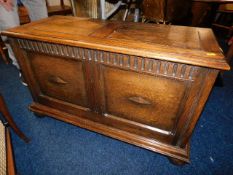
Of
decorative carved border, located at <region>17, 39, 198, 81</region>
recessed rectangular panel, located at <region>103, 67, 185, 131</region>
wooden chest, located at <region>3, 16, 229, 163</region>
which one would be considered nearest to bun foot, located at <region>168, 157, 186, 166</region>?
wooden chest, located at <region>3, 16, 229, 163</region>

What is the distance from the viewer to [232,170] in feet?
3.02

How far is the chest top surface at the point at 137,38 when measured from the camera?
23.6 inches

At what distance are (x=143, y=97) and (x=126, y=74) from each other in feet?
0.49

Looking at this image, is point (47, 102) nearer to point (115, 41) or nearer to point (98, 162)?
point (98, 162)

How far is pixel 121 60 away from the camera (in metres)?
0.72

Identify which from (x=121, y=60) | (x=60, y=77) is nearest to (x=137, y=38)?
(x=121, y=60)

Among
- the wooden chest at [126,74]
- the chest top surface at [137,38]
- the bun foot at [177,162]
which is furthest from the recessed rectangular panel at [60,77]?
the bun foot at [177,162]

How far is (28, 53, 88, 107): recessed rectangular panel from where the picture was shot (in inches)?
34.6

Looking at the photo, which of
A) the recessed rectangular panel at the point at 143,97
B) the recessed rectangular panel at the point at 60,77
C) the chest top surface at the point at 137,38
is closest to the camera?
the chest top surface at the point at 137,38

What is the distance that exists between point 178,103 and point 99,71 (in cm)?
42

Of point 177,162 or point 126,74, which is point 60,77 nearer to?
point 126,74

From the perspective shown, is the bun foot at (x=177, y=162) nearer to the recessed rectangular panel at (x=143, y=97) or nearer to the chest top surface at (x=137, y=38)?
the recessed rectangular panel at (x=143, y=97)

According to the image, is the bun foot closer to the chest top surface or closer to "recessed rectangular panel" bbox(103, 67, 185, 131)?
"recessed rectangular panel" bbox(103, 67, 185, 131)

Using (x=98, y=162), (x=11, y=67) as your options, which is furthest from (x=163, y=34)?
(x=11, y=67)
